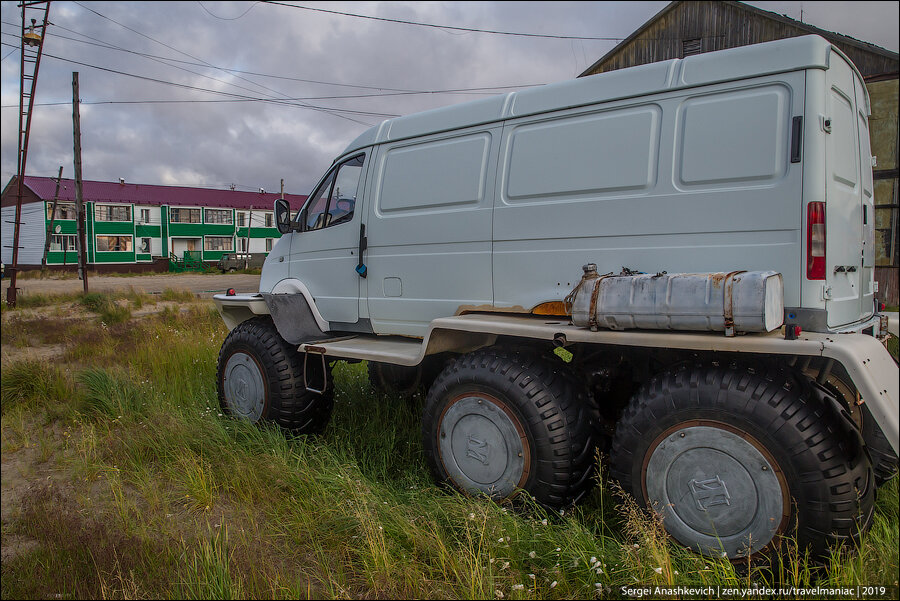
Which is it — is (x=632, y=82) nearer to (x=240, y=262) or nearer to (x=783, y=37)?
(x=783, y=37)

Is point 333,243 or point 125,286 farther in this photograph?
point 125,286

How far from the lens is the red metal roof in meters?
39.2

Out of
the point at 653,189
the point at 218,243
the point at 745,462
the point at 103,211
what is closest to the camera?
the point at 745,462

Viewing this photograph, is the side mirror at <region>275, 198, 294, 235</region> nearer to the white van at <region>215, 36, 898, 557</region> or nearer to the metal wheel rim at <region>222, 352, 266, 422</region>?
the white van at <region>215, 36, 898, 557</region>

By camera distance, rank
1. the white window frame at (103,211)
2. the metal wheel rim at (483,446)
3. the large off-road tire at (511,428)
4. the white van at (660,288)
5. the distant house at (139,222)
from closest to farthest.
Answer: the white van at (660,288) < the large off-road tire at (511,428) < the metal wheel rim at (483,446) < the distant house at (139,222) < the white window frame at (103,211)

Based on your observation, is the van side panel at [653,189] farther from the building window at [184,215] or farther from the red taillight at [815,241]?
the building window at [184,215]

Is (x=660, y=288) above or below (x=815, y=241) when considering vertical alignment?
below

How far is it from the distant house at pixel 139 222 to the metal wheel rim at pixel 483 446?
121 feet

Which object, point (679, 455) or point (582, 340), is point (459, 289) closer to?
point (582, 340)

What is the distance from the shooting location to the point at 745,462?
9.51ft

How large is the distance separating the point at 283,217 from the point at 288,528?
3101mm

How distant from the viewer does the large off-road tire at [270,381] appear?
5.07 meters

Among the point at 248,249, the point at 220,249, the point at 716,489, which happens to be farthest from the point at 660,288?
the point at 220,249

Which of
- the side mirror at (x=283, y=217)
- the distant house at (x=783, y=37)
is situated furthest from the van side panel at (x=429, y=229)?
the distant house at (x=783, y=37)
